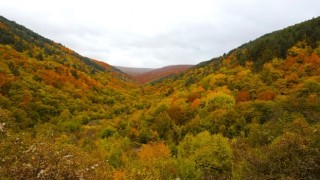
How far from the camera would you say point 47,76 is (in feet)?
404

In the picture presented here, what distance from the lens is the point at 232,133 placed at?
67.9 metres

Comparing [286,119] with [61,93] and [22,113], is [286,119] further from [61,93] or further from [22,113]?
[61,93]

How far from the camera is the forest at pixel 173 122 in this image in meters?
24.2

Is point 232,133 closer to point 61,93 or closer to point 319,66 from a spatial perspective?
point 319,66

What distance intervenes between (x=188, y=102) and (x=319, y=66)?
3532cm

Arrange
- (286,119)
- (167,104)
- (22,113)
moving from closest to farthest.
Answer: (286,119)
(22,113)
(167,104)

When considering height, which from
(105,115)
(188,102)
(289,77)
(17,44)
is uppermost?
(17,44)

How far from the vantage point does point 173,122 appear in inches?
3014

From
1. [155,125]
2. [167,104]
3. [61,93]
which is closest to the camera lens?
[155,125]

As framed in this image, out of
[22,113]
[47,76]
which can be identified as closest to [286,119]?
[22,113]

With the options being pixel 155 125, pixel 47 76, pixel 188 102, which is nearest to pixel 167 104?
pixel 188 102

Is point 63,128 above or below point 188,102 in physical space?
below

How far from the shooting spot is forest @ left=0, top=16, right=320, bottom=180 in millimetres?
24156

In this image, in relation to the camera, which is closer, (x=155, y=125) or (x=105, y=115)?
(x=155, y=125)
